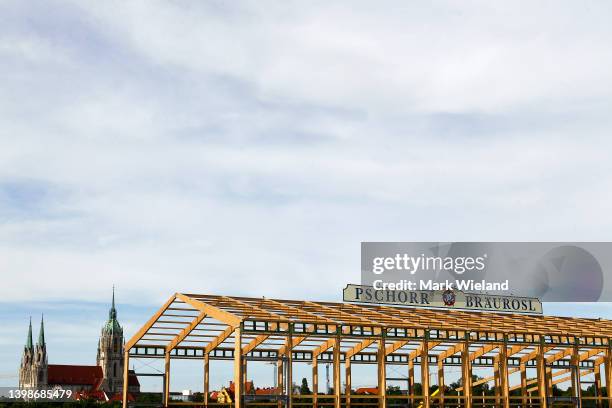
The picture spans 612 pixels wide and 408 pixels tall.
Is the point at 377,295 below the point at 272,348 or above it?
above

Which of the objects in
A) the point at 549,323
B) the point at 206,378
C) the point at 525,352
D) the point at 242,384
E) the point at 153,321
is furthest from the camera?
the point at 525,352

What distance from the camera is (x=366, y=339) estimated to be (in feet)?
141

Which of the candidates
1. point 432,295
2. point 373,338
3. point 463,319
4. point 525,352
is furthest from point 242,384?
point 525,352

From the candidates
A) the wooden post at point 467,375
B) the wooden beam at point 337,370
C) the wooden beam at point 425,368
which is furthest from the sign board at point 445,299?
the wooden beam at point 337,370

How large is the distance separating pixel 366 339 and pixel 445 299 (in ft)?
55.1

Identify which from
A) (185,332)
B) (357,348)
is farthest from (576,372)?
(185,332)

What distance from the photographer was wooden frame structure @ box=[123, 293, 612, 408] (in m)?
41.1

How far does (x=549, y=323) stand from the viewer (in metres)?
54.0

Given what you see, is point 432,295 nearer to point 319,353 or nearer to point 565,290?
point 319,353

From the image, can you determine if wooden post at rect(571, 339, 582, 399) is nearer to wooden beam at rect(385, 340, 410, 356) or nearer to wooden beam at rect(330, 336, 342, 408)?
wooden beam at rect(385, 340, 410, 356)

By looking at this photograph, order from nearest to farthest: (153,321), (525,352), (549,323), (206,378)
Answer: (153,321) < (206,378) < (549,323) < (525,352)

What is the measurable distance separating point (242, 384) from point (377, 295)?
1769cm

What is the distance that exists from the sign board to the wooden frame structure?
1946 mm

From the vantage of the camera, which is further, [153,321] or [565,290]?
[565,290]
